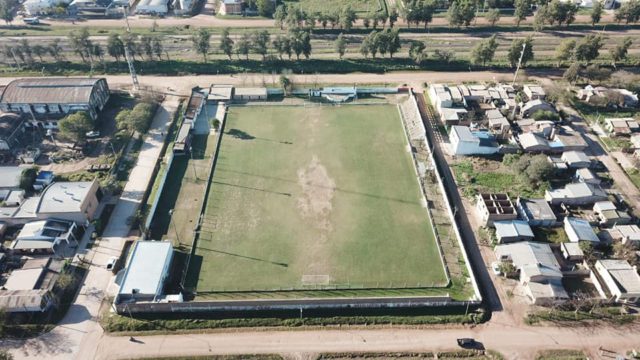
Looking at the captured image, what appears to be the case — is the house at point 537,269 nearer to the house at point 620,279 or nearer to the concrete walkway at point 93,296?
the house at point 620,279

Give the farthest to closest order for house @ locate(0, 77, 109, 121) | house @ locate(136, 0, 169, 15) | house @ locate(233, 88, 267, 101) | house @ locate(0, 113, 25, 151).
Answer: house @ locate(136, 0, 169, 15), house @ locate(233, 88, 267, 101), house @ locate(0, 77, 109, 121), house @ locate(0, 113, 25, 151)

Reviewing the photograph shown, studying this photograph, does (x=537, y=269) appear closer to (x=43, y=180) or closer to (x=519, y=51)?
(x=519, y=51)

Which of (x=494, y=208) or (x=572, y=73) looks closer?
(x=494, y=208)

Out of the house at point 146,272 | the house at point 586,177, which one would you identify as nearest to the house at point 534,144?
the house at point 586,177

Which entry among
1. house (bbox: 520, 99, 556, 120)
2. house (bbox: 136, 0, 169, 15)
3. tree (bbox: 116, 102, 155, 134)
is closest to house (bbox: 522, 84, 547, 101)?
house (bbox: 520, 99, 556, 120)

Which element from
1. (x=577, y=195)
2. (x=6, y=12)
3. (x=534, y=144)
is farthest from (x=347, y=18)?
(x=6, y=12)

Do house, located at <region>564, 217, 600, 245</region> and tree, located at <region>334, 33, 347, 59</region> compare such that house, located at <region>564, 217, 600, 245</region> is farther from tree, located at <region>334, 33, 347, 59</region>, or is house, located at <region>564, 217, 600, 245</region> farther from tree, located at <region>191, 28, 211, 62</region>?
tree, located at <region>191, 28, 211, 62</region>
